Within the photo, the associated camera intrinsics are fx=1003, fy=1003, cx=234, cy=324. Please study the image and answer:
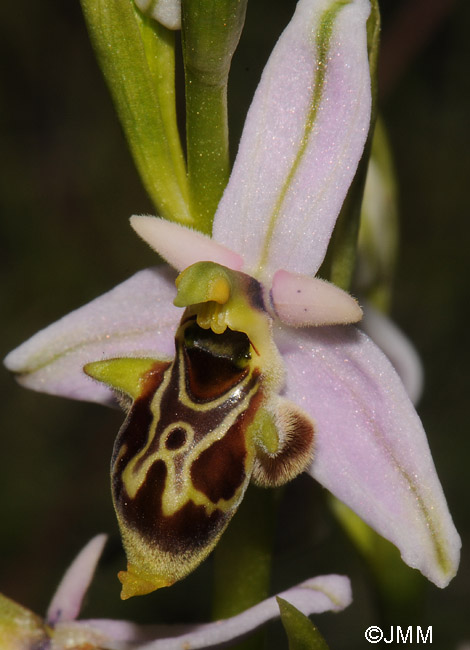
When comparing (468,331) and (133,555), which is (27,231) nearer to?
(468,331)

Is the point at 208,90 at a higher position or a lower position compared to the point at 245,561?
higher

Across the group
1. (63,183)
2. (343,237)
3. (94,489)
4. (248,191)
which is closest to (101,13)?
(248,191)

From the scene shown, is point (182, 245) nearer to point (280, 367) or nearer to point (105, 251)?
point (280, 367)

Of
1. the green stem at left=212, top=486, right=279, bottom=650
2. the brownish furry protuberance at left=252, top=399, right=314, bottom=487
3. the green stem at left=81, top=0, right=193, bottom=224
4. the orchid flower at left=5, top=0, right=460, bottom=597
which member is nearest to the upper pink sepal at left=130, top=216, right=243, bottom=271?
the orchid flower at left=5, top=0, right=460, bottom=597

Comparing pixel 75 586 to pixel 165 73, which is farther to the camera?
pixel 75 586

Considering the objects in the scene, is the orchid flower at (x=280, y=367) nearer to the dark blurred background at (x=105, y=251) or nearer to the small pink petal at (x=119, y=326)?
the small pink petal at (x=119, y=326)

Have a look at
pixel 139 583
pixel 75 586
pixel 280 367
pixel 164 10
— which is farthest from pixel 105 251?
pixel 139 583

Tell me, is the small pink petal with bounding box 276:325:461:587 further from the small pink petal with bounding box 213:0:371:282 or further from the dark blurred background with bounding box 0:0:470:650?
the dark blurred background with bounding box 0:0:470:650
